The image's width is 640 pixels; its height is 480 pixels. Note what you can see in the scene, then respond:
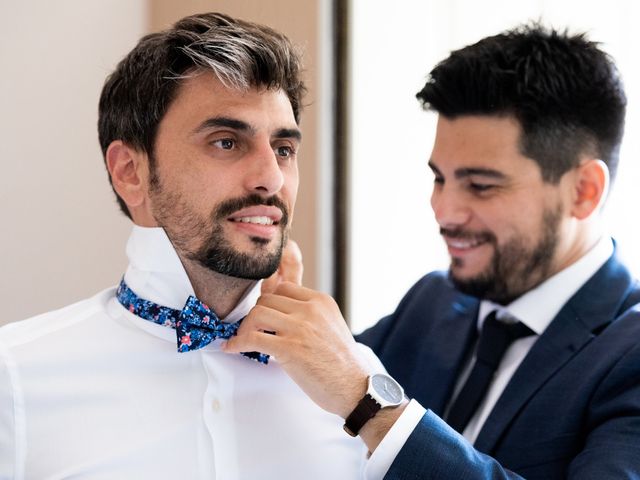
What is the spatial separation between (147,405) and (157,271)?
233 millimetres

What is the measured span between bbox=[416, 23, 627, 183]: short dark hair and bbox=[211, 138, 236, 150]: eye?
63 cm

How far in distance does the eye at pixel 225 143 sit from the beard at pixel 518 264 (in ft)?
2.17

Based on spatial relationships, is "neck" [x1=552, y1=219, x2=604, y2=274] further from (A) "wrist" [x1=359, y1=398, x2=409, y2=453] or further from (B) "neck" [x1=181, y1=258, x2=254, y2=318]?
(B) "neck" [x1=181, y1=258, x2=254, y2=318]

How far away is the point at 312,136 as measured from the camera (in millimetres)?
2744

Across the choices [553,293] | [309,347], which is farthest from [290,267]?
[553,293]

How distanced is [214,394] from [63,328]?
11.2 inches

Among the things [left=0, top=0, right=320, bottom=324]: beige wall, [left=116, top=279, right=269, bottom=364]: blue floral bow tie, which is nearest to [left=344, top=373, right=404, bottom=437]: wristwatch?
[left=116, top=279, right=269, bottom=364]: blue floral bow tie

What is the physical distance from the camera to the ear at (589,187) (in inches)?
75.3

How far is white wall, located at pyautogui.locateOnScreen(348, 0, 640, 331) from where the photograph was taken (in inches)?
105

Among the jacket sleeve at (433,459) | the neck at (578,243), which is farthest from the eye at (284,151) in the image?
the neck at (578,243)

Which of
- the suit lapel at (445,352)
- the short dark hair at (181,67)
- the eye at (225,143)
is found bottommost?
the suit lapel at (445,352)

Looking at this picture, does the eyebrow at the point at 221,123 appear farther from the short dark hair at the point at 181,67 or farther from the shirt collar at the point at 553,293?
the shirt collar at the point at 553,293

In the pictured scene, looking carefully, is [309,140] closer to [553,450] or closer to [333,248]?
[333,248]

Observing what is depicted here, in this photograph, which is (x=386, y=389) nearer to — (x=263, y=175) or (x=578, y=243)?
(x=263, y=175)
